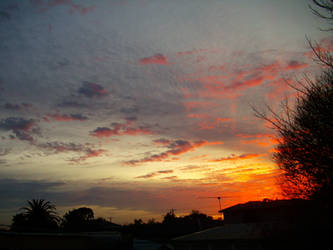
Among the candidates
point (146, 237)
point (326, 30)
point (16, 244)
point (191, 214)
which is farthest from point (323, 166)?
point (191, 214)

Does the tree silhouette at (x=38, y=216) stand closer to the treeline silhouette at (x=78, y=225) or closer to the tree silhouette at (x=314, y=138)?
the treeline silhouette at (x=78, y=225)

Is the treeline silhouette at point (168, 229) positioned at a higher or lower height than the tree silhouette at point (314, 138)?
lower

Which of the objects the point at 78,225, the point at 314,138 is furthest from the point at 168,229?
the point at 314,138

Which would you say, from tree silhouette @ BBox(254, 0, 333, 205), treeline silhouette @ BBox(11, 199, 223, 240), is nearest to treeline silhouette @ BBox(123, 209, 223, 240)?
treeline silhouette @ BBox(11, 199, 223, 240)

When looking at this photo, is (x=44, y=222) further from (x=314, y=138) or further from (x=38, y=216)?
(x=314, y=138)

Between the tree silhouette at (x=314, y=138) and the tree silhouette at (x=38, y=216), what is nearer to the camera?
the tree silhouette at (x=314, y=138)

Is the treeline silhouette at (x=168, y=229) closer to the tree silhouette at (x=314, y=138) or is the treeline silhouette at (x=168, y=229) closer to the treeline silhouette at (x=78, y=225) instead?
the treeline silhouette at (x=78, y=225)

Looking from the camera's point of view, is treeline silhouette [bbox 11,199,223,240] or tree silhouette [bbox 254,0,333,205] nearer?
tree silhouette [bbox 254,0,333,205]

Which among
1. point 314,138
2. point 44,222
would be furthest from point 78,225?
point 314,138

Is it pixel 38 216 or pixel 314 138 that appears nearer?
pixel 314 138

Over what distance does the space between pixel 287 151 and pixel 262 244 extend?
24.8ft

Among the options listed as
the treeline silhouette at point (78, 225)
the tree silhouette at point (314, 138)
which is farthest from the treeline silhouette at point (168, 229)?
the tree silhouette at point (314, 138)

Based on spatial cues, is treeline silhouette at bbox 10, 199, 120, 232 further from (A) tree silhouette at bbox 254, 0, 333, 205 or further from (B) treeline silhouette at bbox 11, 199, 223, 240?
(A) tree silhouette at bbox 254, 0, 333, 205

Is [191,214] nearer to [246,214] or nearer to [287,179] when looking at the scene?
[246,214]
